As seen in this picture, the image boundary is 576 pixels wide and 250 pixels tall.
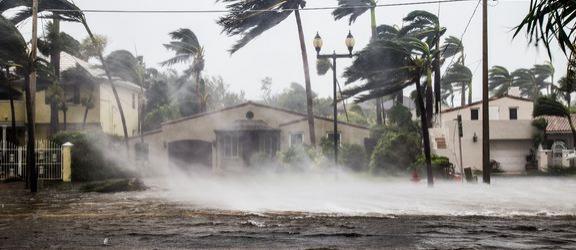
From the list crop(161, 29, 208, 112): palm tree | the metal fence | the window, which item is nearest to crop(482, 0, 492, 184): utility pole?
the metal fence

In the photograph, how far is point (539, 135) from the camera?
3716 centimetres

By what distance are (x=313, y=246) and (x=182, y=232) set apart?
8.81ft

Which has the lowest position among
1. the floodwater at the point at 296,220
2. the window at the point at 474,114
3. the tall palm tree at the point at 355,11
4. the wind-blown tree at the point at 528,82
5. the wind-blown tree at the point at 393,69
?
the floodwater at the point at 296,220

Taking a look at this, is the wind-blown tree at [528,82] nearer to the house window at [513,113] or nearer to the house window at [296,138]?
the house window at [513,113]

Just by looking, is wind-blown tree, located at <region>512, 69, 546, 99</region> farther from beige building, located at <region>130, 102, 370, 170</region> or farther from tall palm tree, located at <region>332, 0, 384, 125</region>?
Answer: beige building, located at <region>130, 102, 370, 170</region>

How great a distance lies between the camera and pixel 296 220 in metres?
11.4

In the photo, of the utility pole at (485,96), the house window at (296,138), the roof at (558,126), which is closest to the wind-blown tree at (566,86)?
the roof at (558,126)

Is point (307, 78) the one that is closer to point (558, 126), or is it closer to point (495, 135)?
point (495, 135)

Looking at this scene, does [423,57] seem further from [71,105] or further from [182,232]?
[71,105]

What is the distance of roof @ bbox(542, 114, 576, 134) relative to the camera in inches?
1586

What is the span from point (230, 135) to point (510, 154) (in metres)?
18.1

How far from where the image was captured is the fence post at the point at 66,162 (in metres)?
25.2

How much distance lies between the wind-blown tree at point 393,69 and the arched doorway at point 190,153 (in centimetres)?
931

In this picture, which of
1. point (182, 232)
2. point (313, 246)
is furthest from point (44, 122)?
point (313, 246)
